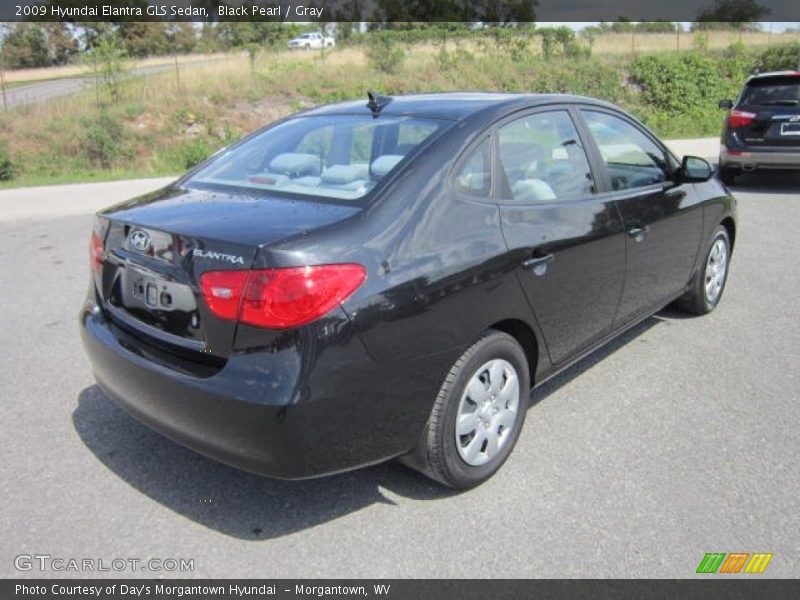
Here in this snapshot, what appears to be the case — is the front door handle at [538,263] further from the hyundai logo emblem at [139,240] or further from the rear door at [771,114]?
the rear door at [771,114]

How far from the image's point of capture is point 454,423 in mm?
2803

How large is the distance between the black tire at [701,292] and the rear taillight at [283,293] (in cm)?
334

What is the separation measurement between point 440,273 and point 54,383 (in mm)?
2664

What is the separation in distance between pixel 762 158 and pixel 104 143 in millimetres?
15226

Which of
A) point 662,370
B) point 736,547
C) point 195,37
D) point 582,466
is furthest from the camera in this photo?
point 195,37

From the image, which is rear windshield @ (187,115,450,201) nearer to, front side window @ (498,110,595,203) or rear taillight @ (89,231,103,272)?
front side window @ (498,110,595,203)

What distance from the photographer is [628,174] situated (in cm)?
396

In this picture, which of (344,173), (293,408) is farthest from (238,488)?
(344,173)

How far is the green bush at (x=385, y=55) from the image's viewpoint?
88.5ft

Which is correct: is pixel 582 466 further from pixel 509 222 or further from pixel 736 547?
pixel 509 222

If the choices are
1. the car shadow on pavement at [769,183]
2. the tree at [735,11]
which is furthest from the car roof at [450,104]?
the tree at [735,11]

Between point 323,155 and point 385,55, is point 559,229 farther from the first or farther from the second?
point 385,55

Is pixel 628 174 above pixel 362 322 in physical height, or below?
above
